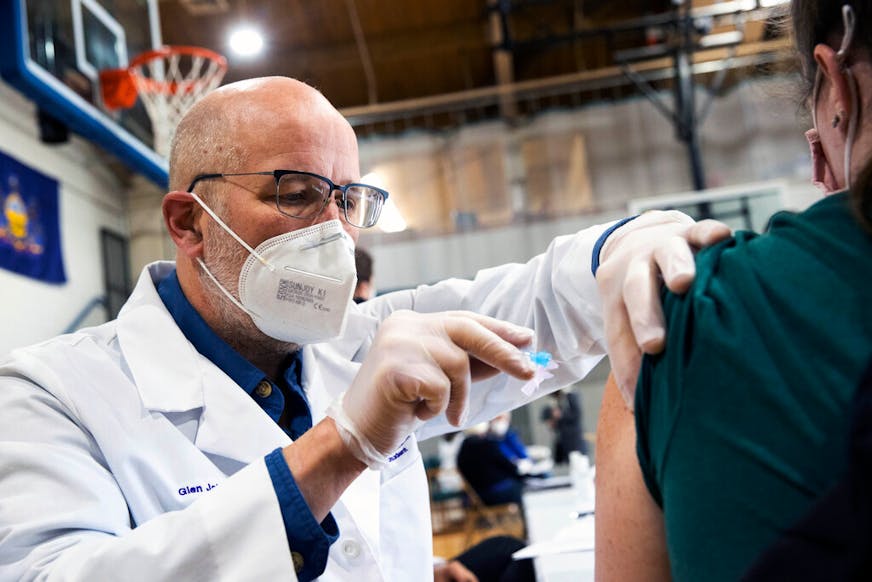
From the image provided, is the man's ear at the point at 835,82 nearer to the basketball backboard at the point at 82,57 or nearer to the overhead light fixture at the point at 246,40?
the basketball backboard at the point at 82,57

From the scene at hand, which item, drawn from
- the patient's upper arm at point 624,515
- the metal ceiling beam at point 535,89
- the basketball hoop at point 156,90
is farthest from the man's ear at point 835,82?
the metal ceiling beam at point 535,89

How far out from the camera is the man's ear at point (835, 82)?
66 centimetres

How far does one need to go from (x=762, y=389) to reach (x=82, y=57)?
14.5 ft

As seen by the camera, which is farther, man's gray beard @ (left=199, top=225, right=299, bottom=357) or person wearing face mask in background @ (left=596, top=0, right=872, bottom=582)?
man's gray beard @ (left=199, top=225, right=299, bottom=357)

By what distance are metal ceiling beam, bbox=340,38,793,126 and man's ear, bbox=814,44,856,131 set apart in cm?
835

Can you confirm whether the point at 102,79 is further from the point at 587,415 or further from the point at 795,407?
the point at 587,415

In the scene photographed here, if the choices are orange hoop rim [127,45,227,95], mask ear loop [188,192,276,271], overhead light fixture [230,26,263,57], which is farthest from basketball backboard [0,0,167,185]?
mask ear loop [188,192,276,271]

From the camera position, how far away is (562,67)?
30.5ft

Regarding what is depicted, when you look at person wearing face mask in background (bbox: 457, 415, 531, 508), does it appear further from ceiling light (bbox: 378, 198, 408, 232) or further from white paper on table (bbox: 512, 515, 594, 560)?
white paper on table (bbox: 512, 515, 594, 560)

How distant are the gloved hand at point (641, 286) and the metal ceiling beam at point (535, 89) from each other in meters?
8.19

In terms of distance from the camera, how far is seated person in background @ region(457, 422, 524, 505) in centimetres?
604

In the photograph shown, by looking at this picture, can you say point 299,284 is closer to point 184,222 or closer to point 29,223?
point 184,222

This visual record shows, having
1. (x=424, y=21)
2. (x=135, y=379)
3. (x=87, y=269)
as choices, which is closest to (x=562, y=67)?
(x=424, y=21)

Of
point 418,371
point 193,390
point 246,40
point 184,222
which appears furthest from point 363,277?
point 246,40
